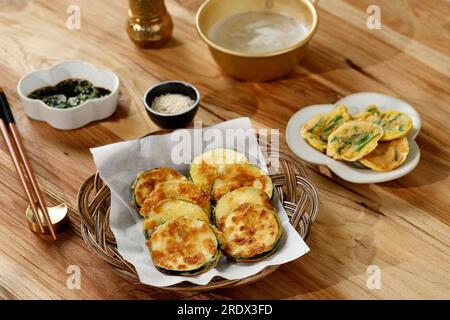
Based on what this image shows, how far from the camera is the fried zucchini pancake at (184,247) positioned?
157 cm

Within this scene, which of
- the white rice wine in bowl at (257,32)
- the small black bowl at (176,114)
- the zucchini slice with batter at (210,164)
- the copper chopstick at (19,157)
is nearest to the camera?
the copper chopstick at (19,157)

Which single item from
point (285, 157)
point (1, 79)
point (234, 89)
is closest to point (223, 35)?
point (234, 89)

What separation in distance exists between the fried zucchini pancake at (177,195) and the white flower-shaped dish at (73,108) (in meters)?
0.48

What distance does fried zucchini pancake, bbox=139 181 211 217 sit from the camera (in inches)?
67.9

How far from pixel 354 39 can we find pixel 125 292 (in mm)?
1323

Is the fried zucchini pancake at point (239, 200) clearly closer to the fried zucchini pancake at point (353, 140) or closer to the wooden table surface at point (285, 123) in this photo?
the wooden table surface at point (285, 123)

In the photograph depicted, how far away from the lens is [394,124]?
1.96m

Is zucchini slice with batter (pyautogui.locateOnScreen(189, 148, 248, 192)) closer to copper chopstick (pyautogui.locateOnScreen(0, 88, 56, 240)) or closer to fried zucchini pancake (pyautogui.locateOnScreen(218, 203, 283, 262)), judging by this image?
fried zucchini pancake (pyautogui.locateOnScreen(218, 203, 283, 262))

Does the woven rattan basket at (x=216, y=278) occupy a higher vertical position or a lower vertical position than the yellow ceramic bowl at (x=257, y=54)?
lower

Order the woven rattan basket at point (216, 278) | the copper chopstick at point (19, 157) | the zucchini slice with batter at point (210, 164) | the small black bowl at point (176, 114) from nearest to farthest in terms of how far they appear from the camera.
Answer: the woven rattan basket at point (216, 278) < the copper chopstick at point (19, 157) < the zucchini slice with batter at point (210, 164) < the small black bowl at point (176, 114)

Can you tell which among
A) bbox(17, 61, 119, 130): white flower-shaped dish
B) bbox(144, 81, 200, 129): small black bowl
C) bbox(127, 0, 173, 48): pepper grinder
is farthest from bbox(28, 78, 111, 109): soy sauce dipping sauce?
bbox(127, 0, 173, 48): pepper grinder

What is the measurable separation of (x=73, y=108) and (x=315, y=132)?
2.45 feet

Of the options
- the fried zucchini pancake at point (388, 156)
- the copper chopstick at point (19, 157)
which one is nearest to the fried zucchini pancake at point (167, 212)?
the copper chopstick at point (19, 157)

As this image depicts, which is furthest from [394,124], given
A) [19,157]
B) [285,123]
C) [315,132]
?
[19,157]
